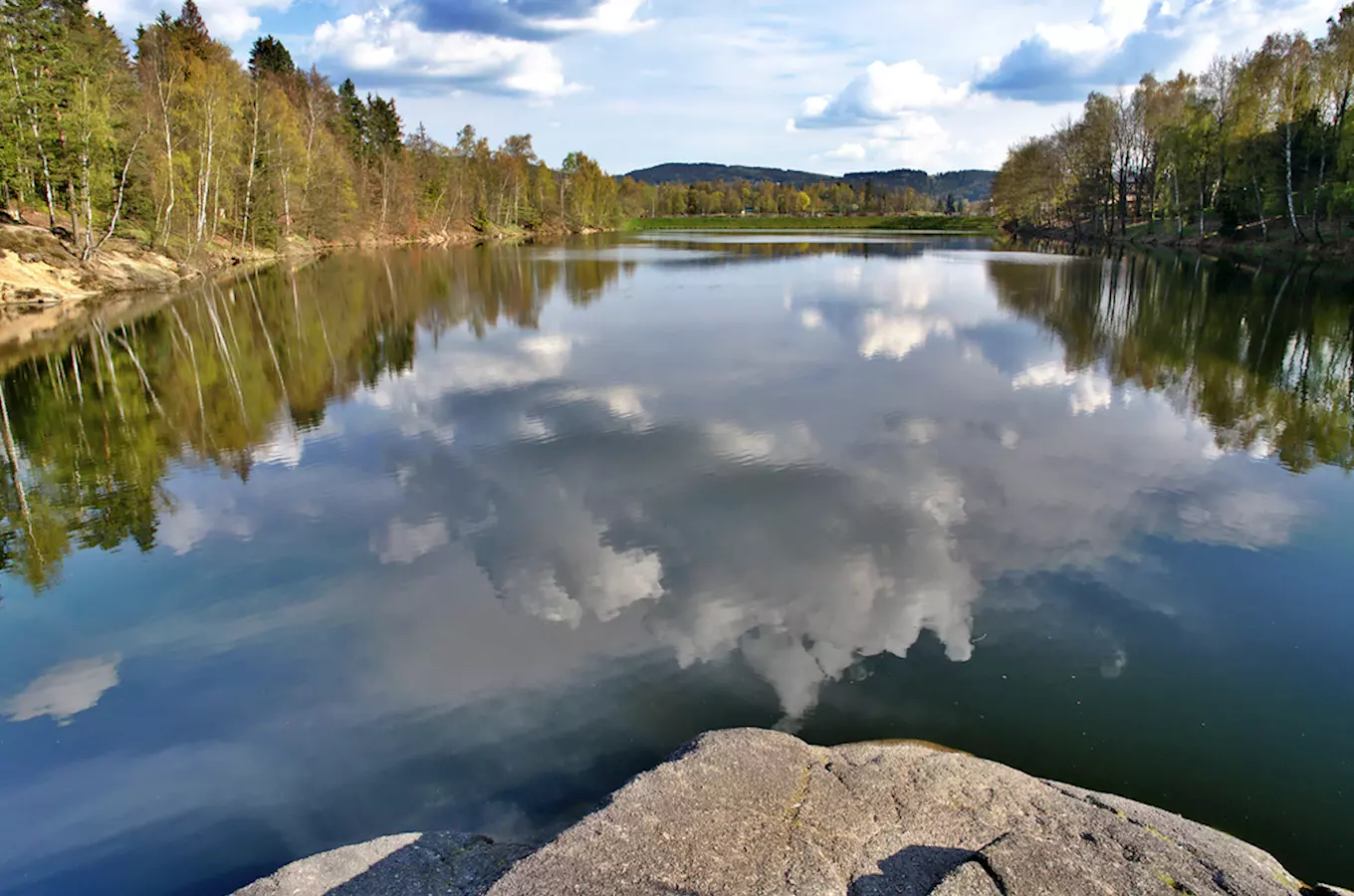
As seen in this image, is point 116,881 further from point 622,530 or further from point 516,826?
point 622,530

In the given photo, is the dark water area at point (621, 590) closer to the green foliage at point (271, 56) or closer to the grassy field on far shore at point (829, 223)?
the green foliage at point (271, 56)

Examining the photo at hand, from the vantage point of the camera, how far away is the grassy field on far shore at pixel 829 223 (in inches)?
5768

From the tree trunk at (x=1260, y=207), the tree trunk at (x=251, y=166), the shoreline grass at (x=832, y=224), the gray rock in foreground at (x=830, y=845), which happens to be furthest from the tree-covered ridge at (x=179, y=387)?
the shoreline grass at (x=832, y=224)

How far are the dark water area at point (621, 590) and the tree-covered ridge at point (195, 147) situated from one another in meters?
23.5

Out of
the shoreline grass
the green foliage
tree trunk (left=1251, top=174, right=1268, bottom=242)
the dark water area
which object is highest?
the green foliage

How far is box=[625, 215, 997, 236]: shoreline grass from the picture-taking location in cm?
14525

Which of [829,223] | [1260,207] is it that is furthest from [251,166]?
[829,223]

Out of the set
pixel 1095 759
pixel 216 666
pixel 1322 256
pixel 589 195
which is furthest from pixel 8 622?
pixel 589 195

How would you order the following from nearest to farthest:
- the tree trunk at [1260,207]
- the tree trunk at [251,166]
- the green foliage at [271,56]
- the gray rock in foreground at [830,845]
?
the gray rock in foreground at [830,845]
the tree trunk at [1260,207]
the tree trunk at [251,166]
the green foliage at [271,56]

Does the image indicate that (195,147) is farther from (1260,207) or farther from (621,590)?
(1260,207)

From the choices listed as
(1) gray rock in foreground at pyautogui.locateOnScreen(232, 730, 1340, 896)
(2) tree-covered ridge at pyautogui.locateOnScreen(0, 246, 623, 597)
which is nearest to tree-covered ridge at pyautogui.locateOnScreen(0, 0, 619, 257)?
(2) tree-covered ridge at pyautogui.locateOnScreen(0, 246, 623, 597)

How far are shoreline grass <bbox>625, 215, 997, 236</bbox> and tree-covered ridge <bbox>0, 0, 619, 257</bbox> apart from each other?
6806 cm

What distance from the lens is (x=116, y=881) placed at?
547 cm

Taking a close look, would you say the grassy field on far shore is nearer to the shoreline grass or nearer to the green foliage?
the shoreline grass
